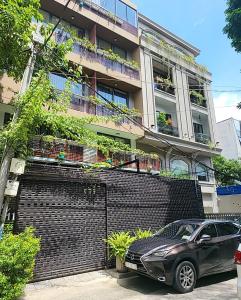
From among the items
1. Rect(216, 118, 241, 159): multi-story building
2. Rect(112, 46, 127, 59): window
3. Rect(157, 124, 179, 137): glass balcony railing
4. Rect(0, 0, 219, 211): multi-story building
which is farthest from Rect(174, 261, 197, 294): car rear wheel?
Rect(216, 118, 241, 159): multi-story building

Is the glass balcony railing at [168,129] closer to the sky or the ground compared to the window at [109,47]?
closer to the ground

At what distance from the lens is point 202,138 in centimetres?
2234

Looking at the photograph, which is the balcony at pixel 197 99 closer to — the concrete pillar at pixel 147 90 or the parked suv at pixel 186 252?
the concrete pillar at pixel 147 90

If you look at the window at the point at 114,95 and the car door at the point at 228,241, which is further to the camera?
the window at the point at 114,95

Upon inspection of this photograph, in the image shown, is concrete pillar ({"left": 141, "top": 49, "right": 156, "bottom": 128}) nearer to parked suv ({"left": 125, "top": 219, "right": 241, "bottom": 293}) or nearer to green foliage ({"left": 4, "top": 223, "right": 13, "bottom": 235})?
parked suv ({"left": 125, "top": 219, "right": 241, "bottom": 293})

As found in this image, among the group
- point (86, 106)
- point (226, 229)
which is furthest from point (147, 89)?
point (226, 229)

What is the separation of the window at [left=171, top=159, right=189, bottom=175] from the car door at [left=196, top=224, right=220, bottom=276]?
1238 centimetres

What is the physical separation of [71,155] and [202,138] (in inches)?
485

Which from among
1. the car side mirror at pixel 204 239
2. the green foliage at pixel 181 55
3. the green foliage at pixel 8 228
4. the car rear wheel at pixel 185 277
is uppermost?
the green foliage at pixel 181 55

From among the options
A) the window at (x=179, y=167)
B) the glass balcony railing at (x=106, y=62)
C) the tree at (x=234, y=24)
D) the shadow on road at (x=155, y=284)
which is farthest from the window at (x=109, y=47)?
the shadow on road at (x=155, y=284)

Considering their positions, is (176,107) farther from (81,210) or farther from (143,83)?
(81,210)

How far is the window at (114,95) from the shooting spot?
1796cm

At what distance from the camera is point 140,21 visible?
2200 centimetres

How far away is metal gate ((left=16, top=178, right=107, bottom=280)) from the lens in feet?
26.2
